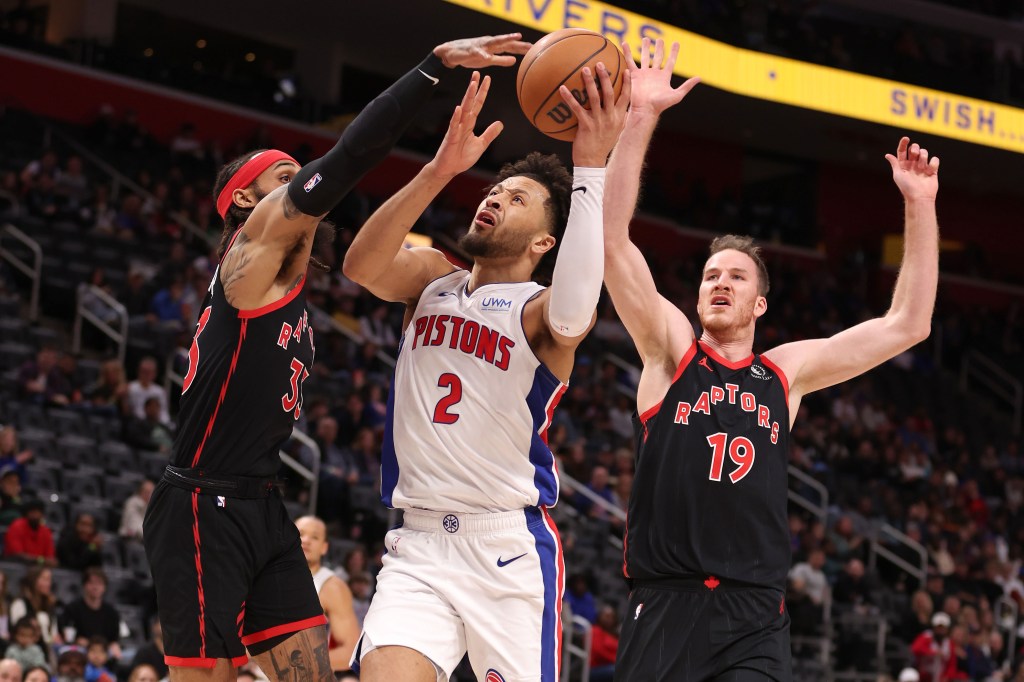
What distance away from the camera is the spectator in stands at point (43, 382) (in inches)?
474

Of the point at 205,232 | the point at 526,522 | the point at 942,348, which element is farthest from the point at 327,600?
the point at 942,348

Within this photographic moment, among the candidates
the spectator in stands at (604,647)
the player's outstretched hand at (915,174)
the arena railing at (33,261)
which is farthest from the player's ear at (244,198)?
the arena railing at (33,261)

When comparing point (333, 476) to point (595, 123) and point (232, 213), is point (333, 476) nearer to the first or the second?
point (232, 213)

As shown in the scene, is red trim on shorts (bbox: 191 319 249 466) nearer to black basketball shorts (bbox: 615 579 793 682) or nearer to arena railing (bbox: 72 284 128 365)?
black basketball shorts (bbox: 615 579 793 682)

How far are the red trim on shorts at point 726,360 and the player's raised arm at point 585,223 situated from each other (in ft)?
1.79

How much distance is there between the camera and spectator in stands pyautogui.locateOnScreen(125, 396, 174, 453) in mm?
11969

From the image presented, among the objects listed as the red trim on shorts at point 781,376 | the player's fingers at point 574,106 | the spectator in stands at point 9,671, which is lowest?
the spectator in stands at point 9,671

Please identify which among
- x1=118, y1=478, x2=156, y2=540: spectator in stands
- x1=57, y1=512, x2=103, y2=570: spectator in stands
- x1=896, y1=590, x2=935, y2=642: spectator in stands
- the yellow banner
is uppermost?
the yellow banner

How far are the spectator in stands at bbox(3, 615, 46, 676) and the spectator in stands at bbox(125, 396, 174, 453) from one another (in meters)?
2.94

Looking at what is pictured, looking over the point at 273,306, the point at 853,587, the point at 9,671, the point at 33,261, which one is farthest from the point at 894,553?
the point at 273,306

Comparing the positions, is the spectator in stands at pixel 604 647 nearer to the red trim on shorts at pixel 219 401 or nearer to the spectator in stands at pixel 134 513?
the spectator in stands at pixel 134 513

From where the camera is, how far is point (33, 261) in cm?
1445

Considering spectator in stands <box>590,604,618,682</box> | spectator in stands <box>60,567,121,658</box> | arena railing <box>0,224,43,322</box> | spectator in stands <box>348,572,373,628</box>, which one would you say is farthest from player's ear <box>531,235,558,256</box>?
arena railing <box>0,224,43,322</box>

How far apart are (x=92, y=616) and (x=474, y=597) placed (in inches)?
234
